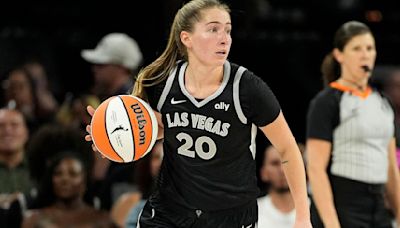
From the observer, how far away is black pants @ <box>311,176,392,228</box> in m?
5.69

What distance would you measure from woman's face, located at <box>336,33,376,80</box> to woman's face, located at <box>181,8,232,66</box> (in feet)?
4.35

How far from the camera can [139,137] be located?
189 inches

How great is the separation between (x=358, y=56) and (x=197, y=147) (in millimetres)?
1571

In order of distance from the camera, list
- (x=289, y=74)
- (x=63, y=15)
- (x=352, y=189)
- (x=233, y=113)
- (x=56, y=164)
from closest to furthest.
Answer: (x=233, y=113) < (x=352, y=189) < (x=56, y=164) < (x=289, y=74) < (x=63, y=15)

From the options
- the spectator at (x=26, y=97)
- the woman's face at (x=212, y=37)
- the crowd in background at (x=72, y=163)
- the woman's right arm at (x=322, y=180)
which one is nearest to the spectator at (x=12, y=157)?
the crowd in background at (x=72, y=163)

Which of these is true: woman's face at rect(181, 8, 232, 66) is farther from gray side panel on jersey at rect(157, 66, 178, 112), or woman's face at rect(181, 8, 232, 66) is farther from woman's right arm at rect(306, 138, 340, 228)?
woman's right arm at rect(306, 138, 340, 228)

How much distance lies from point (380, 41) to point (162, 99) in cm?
543

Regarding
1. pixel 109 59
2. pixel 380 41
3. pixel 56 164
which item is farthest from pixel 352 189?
pixel 380 41

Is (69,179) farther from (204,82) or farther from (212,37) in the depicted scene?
(212,37)

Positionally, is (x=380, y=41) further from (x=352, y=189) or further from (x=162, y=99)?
(x=162, y=99)

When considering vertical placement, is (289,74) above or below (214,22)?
below

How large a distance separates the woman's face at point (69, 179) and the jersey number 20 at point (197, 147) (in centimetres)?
259

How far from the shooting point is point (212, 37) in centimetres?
471

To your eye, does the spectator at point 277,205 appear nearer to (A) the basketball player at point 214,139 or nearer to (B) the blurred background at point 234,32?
(A) the basketball player at point 214,139
